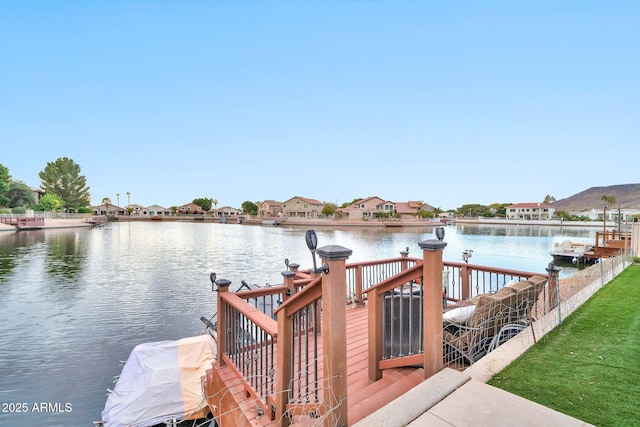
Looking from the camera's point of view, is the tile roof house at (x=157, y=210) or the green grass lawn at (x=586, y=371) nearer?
the green grass lawn at (x=586, y=371)

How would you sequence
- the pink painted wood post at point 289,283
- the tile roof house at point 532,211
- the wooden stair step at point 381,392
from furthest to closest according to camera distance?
the tile roof house at point 532,211
the pink painted wood post at point 289,283
the wooden stair step at point 381,392

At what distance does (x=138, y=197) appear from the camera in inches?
3903

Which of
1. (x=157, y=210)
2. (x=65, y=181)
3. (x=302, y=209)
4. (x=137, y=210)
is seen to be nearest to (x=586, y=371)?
(x=302, y=209)

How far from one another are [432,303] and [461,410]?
786 mm

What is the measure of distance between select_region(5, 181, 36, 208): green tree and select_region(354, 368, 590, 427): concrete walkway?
236 ft

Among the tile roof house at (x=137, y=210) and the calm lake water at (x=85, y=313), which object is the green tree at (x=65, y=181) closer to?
the tile roof house at (x=137, y=210)

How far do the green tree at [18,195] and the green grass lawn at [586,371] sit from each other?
7266cm

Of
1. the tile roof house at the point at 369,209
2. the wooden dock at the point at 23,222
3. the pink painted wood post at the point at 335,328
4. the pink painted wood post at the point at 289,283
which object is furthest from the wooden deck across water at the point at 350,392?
the tile roof house at the point at 369,209

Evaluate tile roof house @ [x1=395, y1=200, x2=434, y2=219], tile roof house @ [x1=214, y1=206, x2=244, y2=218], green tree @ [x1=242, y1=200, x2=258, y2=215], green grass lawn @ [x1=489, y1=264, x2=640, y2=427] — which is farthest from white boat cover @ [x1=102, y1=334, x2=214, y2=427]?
tile roof house @ [x1=214, y1=206, x2=244, y2=218]

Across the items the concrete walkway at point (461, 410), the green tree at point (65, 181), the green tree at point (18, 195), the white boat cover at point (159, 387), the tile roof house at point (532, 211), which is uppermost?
the green tree at point (65, 181)

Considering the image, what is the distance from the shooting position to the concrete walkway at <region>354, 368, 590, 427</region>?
2.03 m

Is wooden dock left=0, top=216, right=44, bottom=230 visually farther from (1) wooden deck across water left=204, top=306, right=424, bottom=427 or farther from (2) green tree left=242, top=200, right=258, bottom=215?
(2) green tree left=242, top=200, right=258, bottom=215

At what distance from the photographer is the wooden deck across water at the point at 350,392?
2.37m

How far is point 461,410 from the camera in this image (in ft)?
7.19
